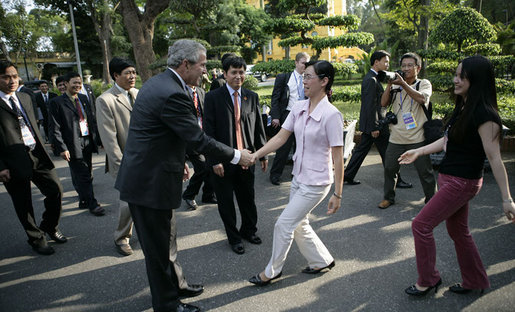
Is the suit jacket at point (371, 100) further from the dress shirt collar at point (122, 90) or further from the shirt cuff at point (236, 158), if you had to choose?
the dress shirt collar at point (122, 90)

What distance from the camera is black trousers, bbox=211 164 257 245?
374 centimetres

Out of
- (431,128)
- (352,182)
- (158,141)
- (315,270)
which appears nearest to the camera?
(158,141)

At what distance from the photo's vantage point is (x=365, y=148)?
5.55 meters

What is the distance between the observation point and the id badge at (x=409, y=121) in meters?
4.48

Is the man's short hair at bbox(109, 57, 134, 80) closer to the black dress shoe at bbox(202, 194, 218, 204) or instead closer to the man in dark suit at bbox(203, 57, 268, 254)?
the man in dark suit at bbox(203, 57, 268, 254)

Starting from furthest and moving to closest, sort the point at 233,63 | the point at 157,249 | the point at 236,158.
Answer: the point at 233,63 → the point at 236,158 → the point at 157,249

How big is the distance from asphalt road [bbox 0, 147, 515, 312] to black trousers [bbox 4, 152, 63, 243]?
0.31 m

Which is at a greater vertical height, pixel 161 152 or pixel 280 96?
pixel 280 96

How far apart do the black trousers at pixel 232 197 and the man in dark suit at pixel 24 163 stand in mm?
2048

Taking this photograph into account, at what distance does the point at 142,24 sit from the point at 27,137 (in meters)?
10.6

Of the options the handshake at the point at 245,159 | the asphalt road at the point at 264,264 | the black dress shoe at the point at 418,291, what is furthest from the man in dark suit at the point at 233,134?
the black dress shoe at the point at 418,291

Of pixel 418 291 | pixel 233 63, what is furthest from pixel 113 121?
pixel 418 291

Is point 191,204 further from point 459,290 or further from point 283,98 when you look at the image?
point 459,290

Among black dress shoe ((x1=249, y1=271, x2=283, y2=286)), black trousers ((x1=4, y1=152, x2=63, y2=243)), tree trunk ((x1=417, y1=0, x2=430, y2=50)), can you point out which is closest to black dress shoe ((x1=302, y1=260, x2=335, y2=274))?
black dress shoe ((x1=249, y1=271, x2=283, y2=286))
